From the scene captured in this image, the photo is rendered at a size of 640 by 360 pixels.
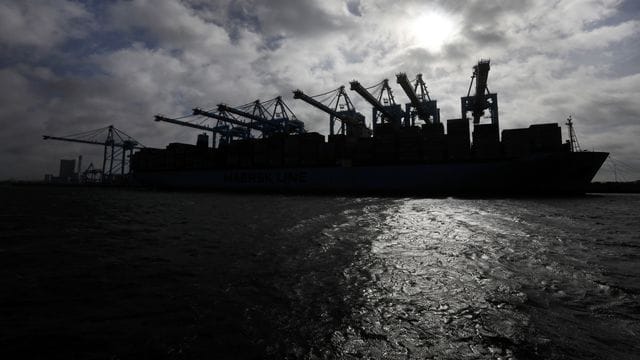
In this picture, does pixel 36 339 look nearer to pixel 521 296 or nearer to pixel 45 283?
pixel 45 283

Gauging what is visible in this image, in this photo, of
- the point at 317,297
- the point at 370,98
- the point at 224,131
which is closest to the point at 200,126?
the point at 224,131

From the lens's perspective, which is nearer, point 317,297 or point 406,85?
point 317,297

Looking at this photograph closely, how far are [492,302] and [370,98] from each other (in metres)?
50.3

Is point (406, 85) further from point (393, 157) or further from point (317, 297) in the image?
point (317, 297)

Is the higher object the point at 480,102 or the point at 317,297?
the point at 480,102

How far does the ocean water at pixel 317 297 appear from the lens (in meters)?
3.88

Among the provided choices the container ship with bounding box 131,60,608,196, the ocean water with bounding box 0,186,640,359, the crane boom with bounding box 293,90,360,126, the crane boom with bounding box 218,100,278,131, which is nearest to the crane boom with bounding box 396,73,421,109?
the container ship with bounding box 131,60,608,196

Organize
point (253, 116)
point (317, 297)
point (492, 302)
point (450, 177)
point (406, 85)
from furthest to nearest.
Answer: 1. point (253, 116)
2. point (406, 85)
3. point (450, 177)
4. point (317, 297)
5. point (492, 302)

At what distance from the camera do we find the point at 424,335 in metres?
4.16

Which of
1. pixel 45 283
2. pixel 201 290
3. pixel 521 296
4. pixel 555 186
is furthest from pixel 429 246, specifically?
pixel 555 186

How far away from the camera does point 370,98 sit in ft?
172

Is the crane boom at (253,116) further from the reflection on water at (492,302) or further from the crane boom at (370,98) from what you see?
the reflection on water at (492,302)

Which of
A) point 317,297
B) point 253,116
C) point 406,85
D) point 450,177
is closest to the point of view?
point 317,297

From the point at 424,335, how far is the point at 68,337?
4909mm
